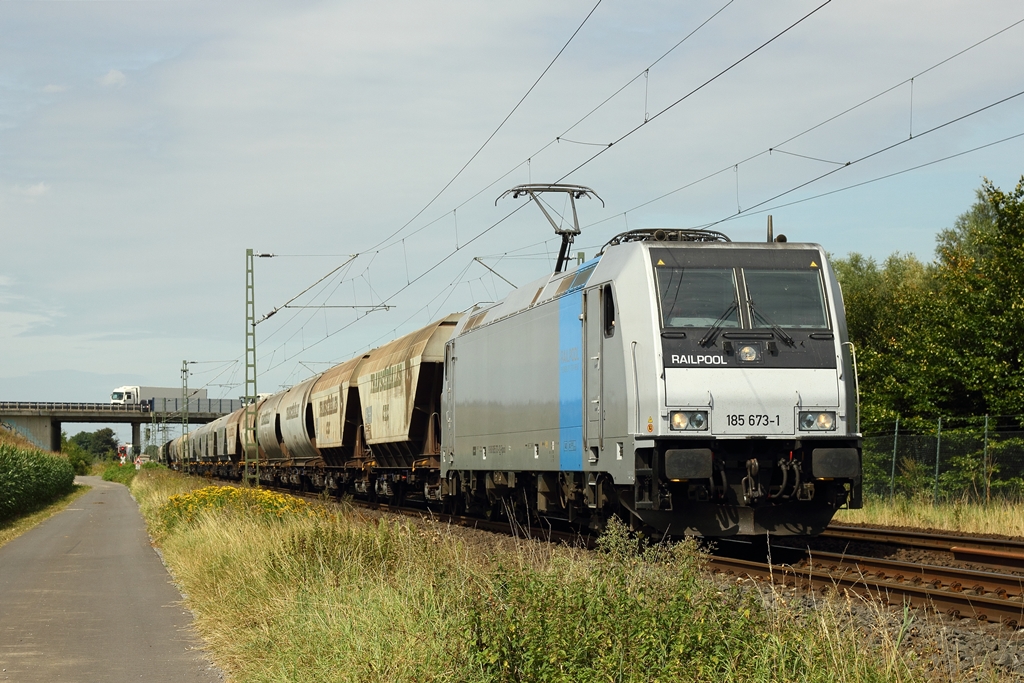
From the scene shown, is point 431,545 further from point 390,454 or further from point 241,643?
point 390,454

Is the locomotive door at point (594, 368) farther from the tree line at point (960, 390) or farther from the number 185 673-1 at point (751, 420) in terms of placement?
the tree line at point (960, 390)

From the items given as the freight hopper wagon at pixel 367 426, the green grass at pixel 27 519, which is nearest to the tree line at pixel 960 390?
the freight hopper wagon at pixel 367 426

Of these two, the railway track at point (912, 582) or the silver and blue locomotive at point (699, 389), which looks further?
the silver and blue locomotive at point (699, 389)

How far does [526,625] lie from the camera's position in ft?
20.3

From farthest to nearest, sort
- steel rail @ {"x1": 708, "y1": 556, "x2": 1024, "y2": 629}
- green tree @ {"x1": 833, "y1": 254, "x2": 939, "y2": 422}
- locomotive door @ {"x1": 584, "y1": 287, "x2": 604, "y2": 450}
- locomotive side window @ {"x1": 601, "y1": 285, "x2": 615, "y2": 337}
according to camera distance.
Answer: green tree @ {"x1": 833, "y1": 254, "x2": 939, "y2": 422} → locomotive door @ {"x1": 584, "y1": 287, "x2": 604, "y2": 450} → locomotive side window @ {"x1": 601, "y1": 285, "x2": 615, "y2": 337} → steel rail @ {"x1": 708, "y1": 556, "x2": 1024, "y2": 629}

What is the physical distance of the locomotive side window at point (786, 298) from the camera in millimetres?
12750

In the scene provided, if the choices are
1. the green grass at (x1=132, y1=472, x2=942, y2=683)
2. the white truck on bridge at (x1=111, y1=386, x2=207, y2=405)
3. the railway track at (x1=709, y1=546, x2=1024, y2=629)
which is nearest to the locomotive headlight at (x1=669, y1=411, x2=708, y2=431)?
the railway track at (x1=709, y1=546, x2=1024, y2=629)

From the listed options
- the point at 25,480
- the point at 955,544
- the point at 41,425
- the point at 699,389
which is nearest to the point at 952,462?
the point at 955,544

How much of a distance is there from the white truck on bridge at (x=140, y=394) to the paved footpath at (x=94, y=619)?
113 m

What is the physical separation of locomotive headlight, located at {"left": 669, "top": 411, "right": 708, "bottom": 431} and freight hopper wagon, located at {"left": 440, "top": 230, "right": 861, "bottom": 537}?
2 cm

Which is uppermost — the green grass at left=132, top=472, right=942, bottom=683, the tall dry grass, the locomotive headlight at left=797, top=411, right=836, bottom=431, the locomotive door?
the locomotive door

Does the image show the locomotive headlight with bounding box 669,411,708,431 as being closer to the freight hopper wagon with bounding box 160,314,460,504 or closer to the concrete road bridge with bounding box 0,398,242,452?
the freight hopper wagon with bounding box 160,314,460,504

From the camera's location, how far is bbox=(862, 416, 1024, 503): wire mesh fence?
21641 millimetres

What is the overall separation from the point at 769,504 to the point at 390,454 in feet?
49.1
